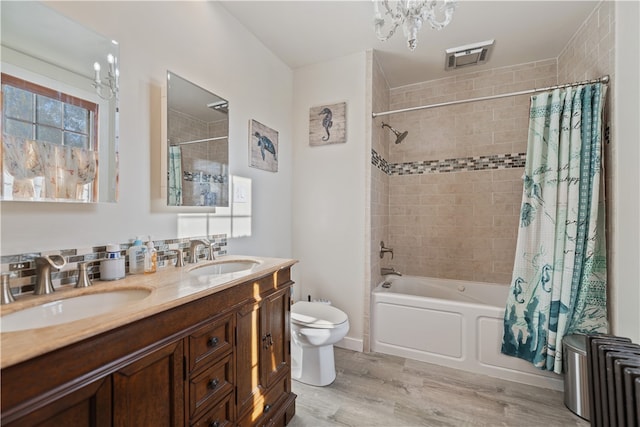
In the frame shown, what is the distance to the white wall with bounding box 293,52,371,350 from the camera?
8.54 ft

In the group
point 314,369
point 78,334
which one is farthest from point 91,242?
point 314,369

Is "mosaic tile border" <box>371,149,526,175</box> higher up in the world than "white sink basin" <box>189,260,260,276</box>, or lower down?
higher up

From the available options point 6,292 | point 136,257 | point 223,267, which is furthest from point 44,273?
point 223,267

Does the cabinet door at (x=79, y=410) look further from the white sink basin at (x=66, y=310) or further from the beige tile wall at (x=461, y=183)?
the beige tile wall at (x=461, y=183)

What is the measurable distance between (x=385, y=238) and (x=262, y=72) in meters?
2.06

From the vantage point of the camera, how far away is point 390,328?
8.24ft

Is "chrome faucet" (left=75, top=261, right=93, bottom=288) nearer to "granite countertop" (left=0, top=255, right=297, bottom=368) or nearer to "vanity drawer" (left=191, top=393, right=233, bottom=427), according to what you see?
"granite countertop" (left=0, top=255, right=297, bottom=368)

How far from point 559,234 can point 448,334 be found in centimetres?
109

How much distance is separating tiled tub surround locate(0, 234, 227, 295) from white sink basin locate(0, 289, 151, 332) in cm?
14

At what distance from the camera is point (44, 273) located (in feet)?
3.38

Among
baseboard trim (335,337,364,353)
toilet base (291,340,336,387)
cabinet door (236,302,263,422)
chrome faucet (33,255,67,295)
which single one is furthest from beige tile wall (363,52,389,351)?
chrome faucet (33,255,67,295)

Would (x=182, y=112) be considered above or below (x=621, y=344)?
above

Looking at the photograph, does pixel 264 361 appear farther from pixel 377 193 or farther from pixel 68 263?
pixel 377 193

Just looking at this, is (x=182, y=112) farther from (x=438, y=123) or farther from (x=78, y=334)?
(x=438, y=123)
